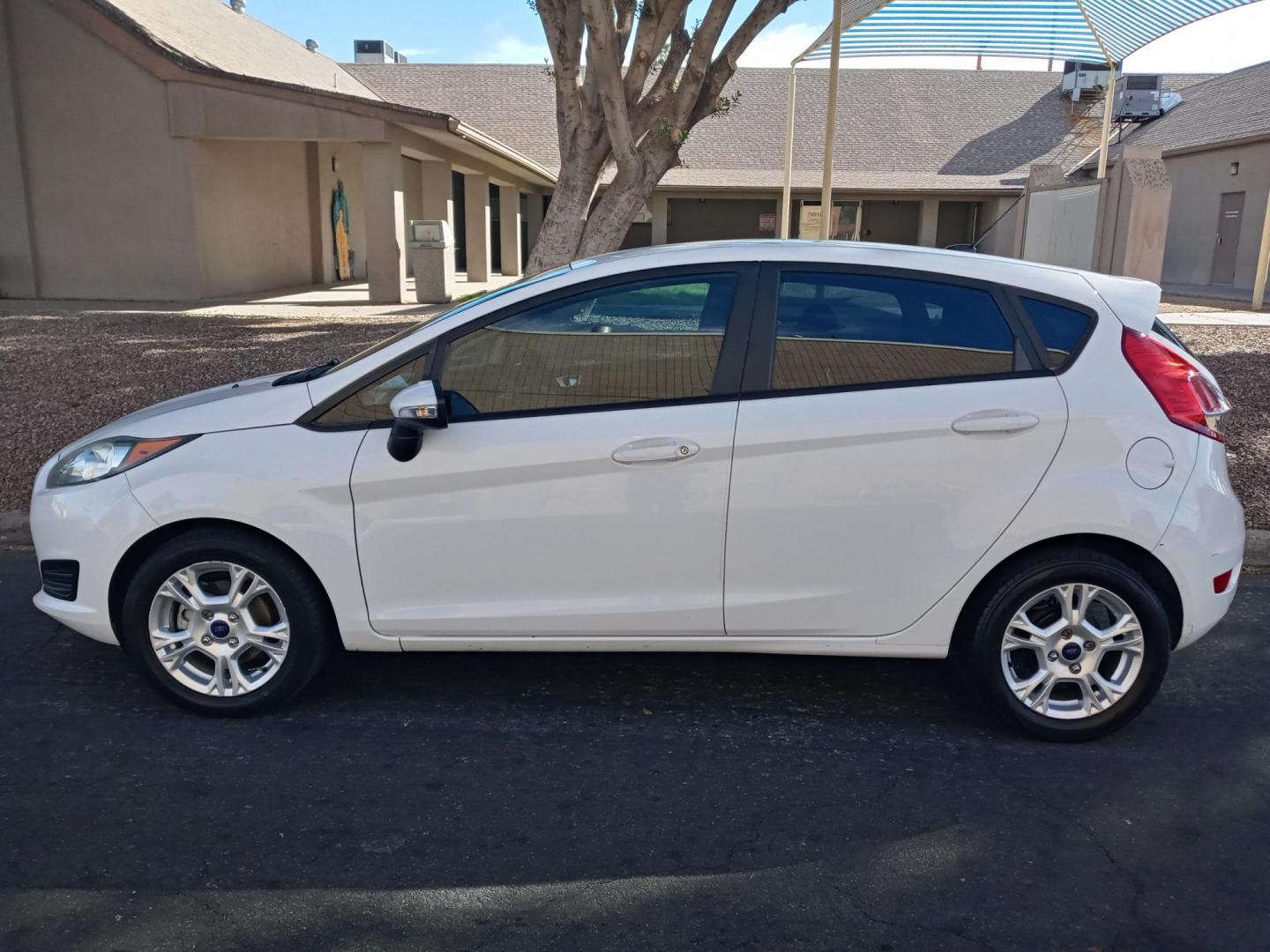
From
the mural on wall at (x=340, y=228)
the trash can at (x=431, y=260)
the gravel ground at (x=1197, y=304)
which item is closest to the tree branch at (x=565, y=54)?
the trash can at (x=431, y=260)

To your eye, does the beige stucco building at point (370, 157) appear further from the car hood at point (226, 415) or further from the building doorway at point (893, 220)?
the car hood at point (226, 415)

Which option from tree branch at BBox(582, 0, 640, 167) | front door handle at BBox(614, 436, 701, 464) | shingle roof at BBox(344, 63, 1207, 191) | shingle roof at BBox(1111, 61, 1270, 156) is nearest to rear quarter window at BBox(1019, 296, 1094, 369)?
front door handle at BBox(614, 436, 701, 464)

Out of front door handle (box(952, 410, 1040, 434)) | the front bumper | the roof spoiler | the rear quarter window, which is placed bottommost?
the front bumper

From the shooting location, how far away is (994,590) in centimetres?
383

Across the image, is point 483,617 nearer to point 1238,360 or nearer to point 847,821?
point 847,821

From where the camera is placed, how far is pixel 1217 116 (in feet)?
90.6

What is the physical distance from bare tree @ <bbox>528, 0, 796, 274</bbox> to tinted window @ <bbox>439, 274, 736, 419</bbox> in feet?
24.6

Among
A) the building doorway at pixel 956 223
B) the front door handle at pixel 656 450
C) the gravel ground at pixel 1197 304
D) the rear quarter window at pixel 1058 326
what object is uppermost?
the building doorway at pixel 956 223

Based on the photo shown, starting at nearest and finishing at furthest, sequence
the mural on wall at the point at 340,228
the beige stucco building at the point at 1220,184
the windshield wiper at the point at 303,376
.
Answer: the windshield wiper at the point at 303,376
the beige stucco building at the point at 1220,184
the mural on wall at the point at 340,228

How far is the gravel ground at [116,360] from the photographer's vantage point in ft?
26.9

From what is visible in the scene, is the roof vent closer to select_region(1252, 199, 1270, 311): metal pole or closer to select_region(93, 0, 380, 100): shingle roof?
select_region(93, 0, 380, 100): shingle roof

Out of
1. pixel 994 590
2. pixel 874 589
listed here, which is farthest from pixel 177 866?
pixel 994 590

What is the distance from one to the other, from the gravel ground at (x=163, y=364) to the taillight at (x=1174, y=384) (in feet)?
10.2

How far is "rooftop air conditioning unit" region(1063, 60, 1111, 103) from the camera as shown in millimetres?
33469
